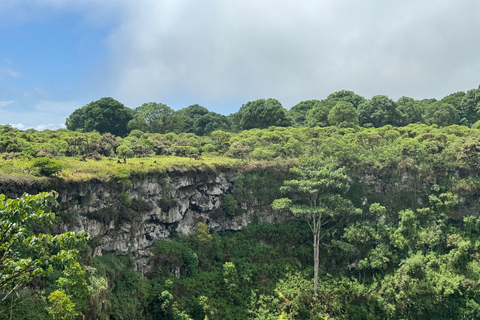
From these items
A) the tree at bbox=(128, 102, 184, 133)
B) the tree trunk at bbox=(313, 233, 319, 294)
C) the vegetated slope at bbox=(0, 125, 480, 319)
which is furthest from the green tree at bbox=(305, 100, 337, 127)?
the tree trunk at bbox=(313, 233, 319, 294)

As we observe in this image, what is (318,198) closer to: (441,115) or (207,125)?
(207,125)

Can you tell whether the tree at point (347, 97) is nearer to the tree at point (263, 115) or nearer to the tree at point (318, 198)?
the tree at point (263, 115)

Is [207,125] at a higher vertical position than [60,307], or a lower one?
higher

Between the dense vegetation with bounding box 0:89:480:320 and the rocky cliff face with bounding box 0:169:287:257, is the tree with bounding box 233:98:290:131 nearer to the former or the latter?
the dense vegetation with bounding box 0:89:480:320

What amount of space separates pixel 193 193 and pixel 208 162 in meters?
2.78

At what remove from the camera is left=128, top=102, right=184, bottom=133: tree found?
141 feet

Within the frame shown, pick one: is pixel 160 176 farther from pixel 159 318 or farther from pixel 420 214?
pixel 420 214

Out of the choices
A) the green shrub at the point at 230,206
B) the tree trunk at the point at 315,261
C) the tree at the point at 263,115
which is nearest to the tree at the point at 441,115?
the tree at the point at 263,115

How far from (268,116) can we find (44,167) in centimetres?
3077

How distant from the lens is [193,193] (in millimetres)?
26750

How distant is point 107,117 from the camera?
4406 cm

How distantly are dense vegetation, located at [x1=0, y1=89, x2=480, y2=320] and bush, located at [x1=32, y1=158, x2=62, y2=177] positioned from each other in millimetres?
49

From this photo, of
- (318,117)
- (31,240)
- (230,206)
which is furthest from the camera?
(318,117)

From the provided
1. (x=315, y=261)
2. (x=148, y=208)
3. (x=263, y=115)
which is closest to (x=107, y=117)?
(x=263, y=115)
